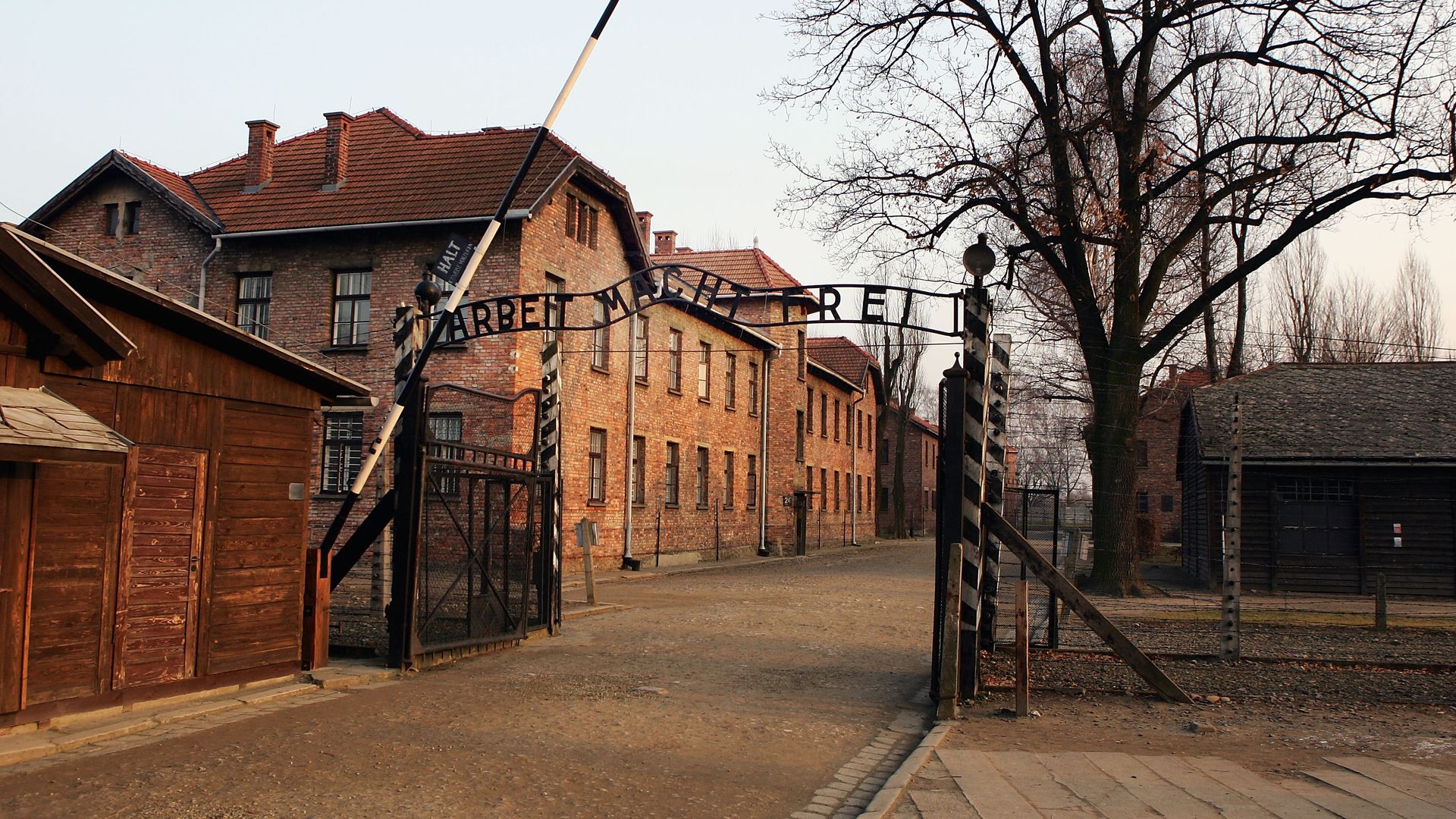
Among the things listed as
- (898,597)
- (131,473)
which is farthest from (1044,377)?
(131,473)

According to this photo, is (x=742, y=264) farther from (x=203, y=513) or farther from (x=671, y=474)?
→ (x=203, y=513)

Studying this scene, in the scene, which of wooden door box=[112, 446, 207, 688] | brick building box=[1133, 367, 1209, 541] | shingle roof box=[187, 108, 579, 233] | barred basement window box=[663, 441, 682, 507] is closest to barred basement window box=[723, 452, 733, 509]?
barred basement window box=[663, 441, 682, 507]

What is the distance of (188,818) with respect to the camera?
594 cm

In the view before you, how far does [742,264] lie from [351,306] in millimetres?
22843

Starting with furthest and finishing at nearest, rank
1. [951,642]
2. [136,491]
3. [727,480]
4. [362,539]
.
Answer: [727,480] < [362,539] < [951,642] < [136,491]

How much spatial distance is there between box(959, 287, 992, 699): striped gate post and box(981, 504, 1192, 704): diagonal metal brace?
0.25 meters

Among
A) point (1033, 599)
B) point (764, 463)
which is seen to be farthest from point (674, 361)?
point (1033, 599)

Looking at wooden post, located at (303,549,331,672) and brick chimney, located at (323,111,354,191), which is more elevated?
brick chimney, located at (323,111,354,191)

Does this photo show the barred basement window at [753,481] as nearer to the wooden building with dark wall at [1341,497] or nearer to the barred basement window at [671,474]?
Answer: the barred basement window at [671,474]

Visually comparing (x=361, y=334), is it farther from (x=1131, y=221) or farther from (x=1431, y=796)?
(x=1431, y=796)

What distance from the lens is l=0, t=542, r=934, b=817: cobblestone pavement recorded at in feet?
21.0

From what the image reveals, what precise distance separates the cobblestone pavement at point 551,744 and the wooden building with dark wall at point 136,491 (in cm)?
62

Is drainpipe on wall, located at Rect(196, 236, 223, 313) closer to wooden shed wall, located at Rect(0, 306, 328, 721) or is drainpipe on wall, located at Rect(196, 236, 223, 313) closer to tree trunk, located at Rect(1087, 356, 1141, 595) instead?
wooden shed wall, located at Rect(0, 306, 328, 721)

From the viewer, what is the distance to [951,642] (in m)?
9.43
